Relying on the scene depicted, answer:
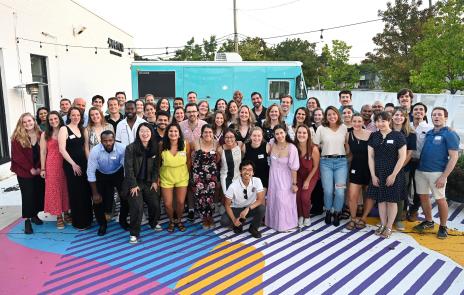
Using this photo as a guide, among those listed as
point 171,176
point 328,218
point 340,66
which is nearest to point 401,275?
point 328,218

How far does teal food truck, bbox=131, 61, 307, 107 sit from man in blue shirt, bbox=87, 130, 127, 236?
21.0 feet

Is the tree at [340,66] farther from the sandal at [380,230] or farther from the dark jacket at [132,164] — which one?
the dark jacket at [132,164]

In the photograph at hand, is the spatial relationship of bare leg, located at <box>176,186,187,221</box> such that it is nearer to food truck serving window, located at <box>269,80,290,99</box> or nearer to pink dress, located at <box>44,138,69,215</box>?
pink dress, located at <box>44,138,69,215</box>

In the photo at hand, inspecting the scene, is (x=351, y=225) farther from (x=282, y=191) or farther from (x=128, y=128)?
(x=128, y=128)

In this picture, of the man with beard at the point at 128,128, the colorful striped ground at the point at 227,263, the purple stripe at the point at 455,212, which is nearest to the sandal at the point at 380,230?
the colorful striped ground at the point at 227,263

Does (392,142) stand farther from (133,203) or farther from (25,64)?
(25,64)

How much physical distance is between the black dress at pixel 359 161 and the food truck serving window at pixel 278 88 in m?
6.07

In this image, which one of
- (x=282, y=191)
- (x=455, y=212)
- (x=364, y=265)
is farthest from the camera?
(x=455, y=212)

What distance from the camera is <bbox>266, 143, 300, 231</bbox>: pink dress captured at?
4.61m

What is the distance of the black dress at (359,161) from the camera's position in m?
4.55

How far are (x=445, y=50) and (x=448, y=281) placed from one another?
8.66 metres

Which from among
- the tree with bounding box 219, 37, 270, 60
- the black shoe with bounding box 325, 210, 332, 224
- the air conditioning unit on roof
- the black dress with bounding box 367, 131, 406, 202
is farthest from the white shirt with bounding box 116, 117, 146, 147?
the tree with bounding box 219, 37, 270, 60

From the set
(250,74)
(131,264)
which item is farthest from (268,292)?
(250,74)

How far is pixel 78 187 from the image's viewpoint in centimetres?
472
